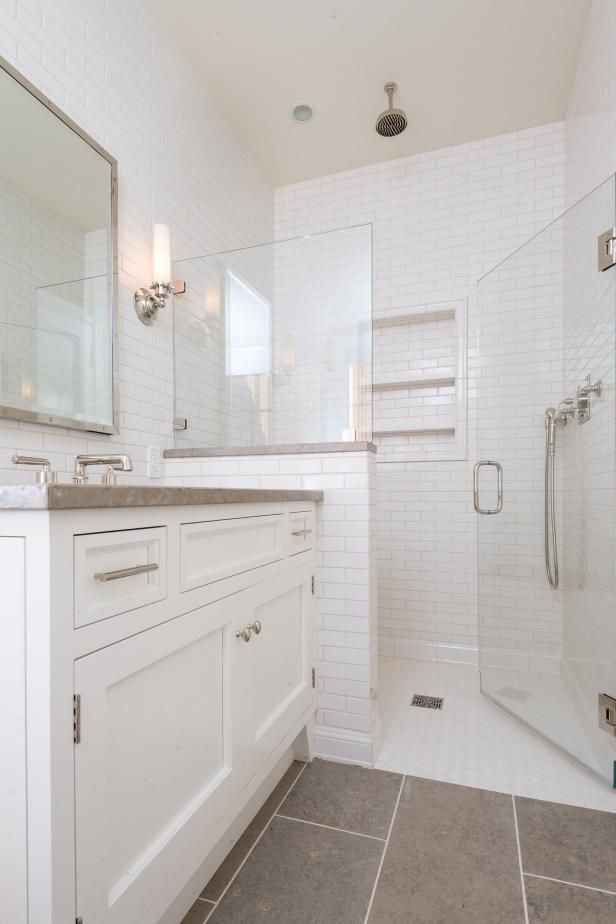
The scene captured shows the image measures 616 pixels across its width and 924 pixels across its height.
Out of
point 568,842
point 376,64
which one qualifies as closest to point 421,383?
point 376,64

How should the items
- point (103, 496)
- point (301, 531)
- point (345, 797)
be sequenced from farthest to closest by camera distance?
1. point (301, 531)
2. point (345, 797)
3. point (103, 496)

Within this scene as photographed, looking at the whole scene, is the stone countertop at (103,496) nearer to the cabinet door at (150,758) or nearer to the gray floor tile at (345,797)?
the cabinet door at (150,758)

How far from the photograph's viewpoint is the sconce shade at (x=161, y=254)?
2051 millimetres

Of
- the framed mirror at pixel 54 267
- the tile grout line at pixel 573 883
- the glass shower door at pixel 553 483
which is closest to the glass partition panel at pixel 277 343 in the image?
the framed mirror at pixel 54 267

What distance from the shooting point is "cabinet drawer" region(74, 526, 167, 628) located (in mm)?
808

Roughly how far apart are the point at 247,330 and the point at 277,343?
173 mm

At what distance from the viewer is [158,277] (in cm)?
205

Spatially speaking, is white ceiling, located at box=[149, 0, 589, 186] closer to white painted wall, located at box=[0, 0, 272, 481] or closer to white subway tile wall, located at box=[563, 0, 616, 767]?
white painted wall, located at box=[0, 0, 272, 481]

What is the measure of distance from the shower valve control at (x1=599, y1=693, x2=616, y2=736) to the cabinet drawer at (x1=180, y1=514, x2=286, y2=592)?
1.21 m

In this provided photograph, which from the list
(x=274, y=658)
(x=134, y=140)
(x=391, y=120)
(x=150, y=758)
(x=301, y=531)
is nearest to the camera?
(x=150, y=758)

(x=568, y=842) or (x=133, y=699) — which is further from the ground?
(x=133, y=699)

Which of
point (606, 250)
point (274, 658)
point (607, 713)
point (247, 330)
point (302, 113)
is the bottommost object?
point (607, 713)

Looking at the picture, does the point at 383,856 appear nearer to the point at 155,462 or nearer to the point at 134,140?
the point at 155,462

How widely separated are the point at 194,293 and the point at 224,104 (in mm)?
1248
